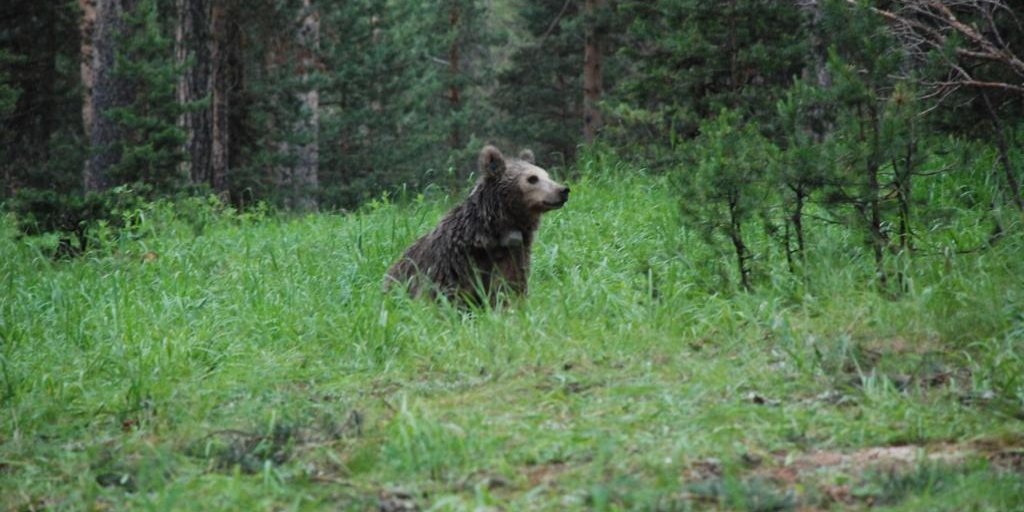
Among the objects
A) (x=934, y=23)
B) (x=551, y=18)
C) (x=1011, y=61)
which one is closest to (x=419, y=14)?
(x=551, y=18)

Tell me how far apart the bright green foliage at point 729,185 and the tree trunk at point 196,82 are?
10943 mm

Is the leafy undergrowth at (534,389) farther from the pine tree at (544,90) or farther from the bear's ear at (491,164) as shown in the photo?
the pine tree at (544,90)

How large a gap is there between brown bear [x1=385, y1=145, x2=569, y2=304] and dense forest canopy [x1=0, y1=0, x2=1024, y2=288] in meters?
1.10

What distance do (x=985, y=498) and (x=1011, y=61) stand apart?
4.26m

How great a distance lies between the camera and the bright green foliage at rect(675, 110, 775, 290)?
23.2ft

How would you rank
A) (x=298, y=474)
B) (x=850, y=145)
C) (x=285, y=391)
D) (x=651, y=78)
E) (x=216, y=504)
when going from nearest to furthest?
(x=216, y=504)
(x=298, y=474)
(x=285, y=391)
(x=850, y=145)
(x=651, y=78)

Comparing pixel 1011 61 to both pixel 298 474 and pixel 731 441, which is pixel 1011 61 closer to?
Answer: pixel 731 441

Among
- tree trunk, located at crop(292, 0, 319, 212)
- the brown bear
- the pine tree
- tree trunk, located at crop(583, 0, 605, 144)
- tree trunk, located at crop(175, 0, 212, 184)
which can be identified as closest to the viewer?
the brown bear

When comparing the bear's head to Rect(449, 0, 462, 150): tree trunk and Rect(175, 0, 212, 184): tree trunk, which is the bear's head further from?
→ Rect(449, 0, 462, 150): tree trunk

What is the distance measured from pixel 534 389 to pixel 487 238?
2637 mm

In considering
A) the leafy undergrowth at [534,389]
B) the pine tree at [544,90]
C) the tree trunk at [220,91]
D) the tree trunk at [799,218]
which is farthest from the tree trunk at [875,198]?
the pine tree at [544,90]

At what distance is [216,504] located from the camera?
4.15 meters

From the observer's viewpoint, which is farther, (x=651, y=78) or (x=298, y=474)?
(x=651, y=78)

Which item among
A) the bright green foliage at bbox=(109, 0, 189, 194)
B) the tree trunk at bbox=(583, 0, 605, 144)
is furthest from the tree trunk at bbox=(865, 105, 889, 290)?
the tree trunk at bbox=(583, 0, 605, 144)
